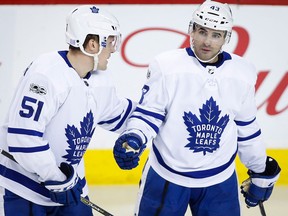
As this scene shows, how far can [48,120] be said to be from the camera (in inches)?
104

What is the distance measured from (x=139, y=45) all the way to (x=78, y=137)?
189 cm

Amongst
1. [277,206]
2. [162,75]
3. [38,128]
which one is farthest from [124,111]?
[277,206]

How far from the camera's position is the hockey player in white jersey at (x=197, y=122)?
2.91m

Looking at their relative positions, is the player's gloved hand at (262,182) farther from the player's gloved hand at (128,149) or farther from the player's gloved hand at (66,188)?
the player's gloved hand at (66,188)

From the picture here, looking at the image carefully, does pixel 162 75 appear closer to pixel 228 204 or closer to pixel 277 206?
pixel 228 204

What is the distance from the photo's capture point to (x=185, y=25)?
15.0 feet

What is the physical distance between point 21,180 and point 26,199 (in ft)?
→ 0.22

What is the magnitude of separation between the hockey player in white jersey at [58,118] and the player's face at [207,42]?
330 millimetres

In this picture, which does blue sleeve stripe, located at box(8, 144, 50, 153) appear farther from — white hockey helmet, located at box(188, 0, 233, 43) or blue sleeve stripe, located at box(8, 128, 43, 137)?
white hockey helmet, located at box(188, 0, 233, 43)

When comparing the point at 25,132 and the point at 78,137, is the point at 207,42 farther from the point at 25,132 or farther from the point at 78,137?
the point at 25,132

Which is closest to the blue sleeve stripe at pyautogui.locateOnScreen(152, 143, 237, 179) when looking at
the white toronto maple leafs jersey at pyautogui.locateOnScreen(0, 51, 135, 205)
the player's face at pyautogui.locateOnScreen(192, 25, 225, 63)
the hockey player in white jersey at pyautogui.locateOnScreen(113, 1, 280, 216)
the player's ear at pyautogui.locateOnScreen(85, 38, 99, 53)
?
the hockey player in white jersey at pyautogui.locateOnScreen(113, 1, 280, 216)

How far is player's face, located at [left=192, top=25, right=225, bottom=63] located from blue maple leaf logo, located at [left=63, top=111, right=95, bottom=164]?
0.48m

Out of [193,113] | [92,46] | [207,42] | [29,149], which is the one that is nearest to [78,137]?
[29,149]

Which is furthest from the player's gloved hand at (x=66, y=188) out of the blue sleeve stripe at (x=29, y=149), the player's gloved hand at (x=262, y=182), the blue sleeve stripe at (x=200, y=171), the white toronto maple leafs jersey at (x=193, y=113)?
the player's gloved hand at (x=262, y=182)
